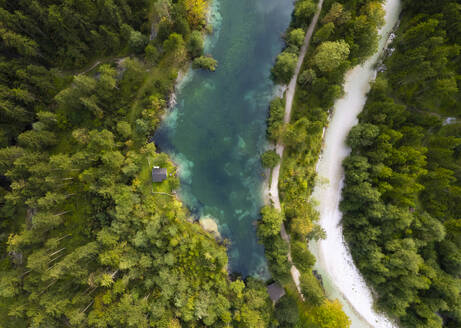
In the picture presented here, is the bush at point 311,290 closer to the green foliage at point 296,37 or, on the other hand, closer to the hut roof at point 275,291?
the hut roof at point 275,291

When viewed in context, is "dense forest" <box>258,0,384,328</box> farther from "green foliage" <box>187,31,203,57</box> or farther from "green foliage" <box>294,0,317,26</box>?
"green foliage" <box>187,31,203,57</box>

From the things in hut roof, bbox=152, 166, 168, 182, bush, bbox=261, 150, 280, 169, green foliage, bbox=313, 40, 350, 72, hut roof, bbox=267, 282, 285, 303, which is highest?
green foliage, bbox=313, 40, 350, 72

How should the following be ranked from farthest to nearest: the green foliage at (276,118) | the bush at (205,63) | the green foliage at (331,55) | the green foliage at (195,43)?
the bush at (205,63) < the green foliage at (276,118) < the green foliage at (195,43) < the green foliage at (331,55)

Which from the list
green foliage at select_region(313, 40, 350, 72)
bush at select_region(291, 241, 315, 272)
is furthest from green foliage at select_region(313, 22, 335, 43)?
bush at select_region(291, 241, 315, 272)

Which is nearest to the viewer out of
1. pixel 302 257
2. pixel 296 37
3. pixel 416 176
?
pixel 416 176

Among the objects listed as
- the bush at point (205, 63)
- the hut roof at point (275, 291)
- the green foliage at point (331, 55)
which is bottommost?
the hut roof at point (275, 291)

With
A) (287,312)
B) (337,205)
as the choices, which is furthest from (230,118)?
(287,312)

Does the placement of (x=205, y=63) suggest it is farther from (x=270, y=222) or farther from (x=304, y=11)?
(x=270, y=222)

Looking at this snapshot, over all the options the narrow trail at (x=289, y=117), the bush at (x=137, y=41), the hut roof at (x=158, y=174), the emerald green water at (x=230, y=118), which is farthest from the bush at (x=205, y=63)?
the hut roof at (x=158, y=174)
